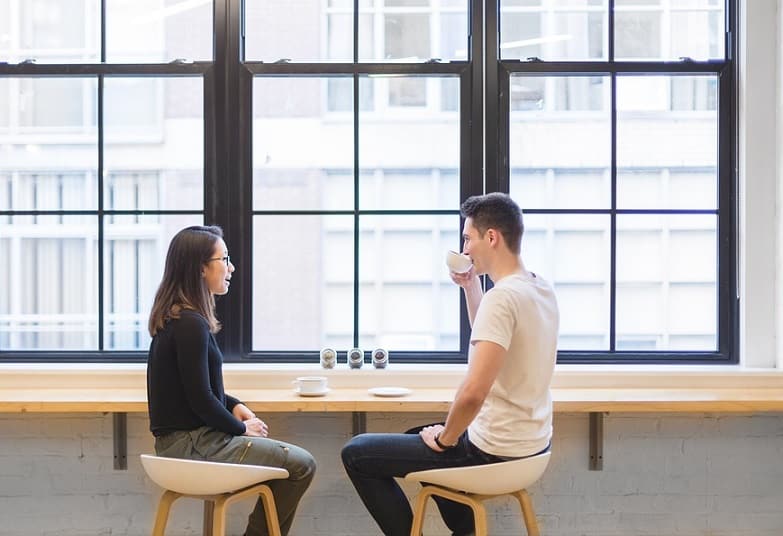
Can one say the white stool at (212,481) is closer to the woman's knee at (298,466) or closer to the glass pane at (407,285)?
the woman's knee at (298,466)

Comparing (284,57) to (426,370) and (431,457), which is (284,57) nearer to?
(426,370)

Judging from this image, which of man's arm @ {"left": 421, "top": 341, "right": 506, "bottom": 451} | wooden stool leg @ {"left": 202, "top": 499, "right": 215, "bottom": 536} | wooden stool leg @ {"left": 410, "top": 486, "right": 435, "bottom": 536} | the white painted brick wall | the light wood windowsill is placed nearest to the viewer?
man's arm @ {"left": 421, "top": 341, "right": 506, "bottom": 451}

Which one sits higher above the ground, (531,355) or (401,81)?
(401,81)

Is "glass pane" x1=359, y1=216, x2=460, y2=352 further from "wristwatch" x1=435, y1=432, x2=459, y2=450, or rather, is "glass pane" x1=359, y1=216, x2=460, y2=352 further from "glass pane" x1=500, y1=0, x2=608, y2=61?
"wristwatch" x1=435, y1=432, x2=459, y2=450

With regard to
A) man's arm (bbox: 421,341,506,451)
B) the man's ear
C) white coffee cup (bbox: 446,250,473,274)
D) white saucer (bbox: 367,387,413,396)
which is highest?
the man's ear

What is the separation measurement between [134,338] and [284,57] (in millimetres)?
1472

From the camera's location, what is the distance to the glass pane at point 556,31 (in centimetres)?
375

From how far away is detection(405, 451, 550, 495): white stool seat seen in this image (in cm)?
258

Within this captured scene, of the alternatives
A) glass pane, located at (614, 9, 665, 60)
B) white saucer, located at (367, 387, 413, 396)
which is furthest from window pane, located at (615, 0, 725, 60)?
white saucer, located at (367, 387, 413, 396)

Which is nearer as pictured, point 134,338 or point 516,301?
point 516,301

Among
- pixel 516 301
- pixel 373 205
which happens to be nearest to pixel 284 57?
pixel 373 205

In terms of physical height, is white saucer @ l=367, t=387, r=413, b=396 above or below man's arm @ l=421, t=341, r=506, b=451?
below

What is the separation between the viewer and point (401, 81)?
3.75 m

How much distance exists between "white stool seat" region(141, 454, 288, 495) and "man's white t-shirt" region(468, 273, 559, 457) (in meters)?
0.77
